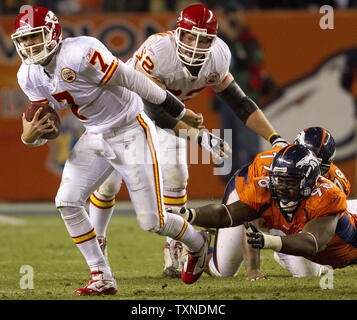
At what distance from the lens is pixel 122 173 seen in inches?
176

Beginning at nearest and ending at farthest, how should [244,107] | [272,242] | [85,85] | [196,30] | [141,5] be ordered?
[272,242] → [85,85] → [196,30] → [244,107] → [141,5]

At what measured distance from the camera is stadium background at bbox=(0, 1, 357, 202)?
9.37 m

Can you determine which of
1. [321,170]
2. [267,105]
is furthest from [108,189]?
[267,105]

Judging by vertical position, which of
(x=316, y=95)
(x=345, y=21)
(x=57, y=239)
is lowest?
(x=57, y=239)

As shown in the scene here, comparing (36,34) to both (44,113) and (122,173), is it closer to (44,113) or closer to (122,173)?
(44,113)

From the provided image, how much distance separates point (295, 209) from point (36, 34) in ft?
5.61

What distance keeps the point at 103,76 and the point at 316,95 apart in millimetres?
5686

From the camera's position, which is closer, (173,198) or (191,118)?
(191,118)

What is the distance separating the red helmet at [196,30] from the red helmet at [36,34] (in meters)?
1.00

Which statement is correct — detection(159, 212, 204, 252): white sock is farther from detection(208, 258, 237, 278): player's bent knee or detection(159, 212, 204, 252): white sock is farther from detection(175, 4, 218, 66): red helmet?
detection(175, 4, 218, 66): red helmet

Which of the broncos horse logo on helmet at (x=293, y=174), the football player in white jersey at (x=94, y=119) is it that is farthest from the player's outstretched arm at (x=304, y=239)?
the football player in white jersey at (x=94, y=119)

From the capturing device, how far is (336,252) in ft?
14.6
